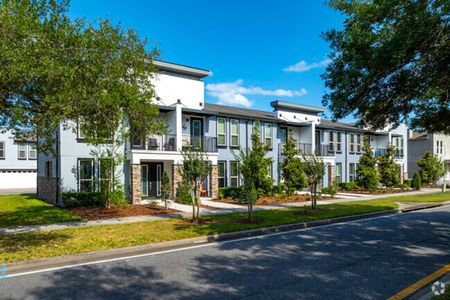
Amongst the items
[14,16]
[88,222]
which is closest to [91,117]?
[14,16]

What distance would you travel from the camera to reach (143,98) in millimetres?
11891

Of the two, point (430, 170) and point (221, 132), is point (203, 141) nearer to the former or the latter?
point (221, 132)

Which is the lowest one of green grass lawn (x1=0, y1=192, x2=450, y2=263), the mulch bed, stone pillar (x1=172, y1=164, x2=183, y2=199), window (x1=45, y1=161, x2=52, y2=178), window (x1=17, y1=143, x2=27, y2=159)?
the mulch bed

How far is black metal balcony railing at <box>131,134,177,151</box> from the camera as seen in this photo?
2064cm

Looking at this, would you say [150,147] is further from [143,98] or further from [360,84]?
[360,84]

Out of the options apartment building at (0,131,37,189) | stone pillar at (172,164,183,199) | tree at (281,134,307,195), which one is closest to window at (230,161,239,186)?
tree at (281,134,307,195)

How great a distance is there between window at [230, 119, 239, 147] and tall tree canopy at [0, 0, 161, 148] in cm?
1553

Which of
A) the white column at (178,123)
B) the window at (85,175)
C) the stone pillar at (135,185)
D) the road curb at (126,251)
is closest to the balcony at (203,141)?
the white column at (178,123)

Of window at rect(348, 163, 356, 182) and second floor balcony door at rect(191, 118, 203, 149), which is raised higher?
second floor balcony door at rect(191, 118, 203, 149)

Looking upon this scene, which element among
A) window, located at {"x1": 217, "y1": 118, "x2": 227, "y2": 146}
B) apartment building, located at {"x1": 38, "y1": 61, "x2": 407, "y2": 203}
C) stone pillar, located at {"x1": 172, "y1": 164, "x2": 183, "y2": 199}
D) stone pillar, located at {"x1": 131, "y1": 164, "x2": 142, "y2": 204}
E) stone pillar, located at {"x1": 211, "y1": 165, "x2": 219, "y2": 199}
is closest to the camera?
apartment building, located at {"x1": 38, "y1": 61, "x2": 407, "y2": 203}

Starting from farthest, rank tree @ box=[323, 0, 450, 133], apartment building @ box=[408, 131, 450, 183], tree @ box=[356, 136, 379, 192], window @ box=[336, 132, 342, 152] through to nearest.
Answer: apartment building @ box=[408, 131, 450, 183] → window @ box=[336, 132, 342, 152] → tree @ box=[356, 136, 379, 192] → tree @ box=[323, 0, 450, 133]

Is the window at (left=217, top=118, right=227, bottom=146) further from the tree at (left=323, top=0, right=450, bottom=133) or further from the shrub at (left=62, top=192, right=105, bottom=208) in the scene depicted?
the tree at (left=323, top=0, right=450, bottom=133)

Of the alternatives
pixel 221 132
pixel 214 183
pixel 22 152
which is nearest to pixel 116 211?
pixel 214 183

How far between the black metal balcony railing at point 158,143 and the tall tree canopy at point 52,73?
33.3 ft
